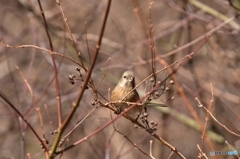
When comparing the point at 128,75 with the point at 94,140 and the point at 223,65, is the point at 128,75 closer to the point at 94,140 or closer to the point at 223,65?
the point at 223,65

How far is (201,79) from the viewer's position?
6105 millimetres

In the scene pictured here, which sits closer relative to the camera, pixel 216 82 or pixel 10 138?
pixel 216 82

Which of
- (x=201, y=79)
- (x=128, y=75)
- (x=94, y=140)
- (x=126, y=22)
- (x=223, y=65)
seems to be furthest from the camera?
(x=126, y=22)

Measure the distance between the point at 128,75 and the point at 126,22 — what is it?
447 centimetres

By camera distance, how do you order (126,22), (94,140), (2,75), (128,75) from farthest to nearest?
1. (126,22)
2. (94,140)
3. (2,75)
4. (128,75)

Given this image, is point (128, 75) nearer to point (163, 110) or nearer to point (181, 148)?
point (163, 110)

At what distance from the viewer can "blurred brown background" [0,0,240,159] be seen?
5.28m

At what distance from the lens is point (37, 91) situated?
6.02 m

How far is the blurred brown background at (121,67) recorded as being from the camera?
208 inches

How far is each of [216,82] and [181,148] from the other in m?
1.69

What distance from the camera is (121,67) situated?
4867mm

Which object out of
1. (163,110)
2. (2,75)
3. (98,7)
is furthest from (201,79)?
(2,75)

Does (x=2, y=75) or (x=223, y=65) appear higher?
(x=2, y=75)

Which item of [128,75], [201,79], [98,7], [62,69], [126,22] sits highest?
[126,22]
